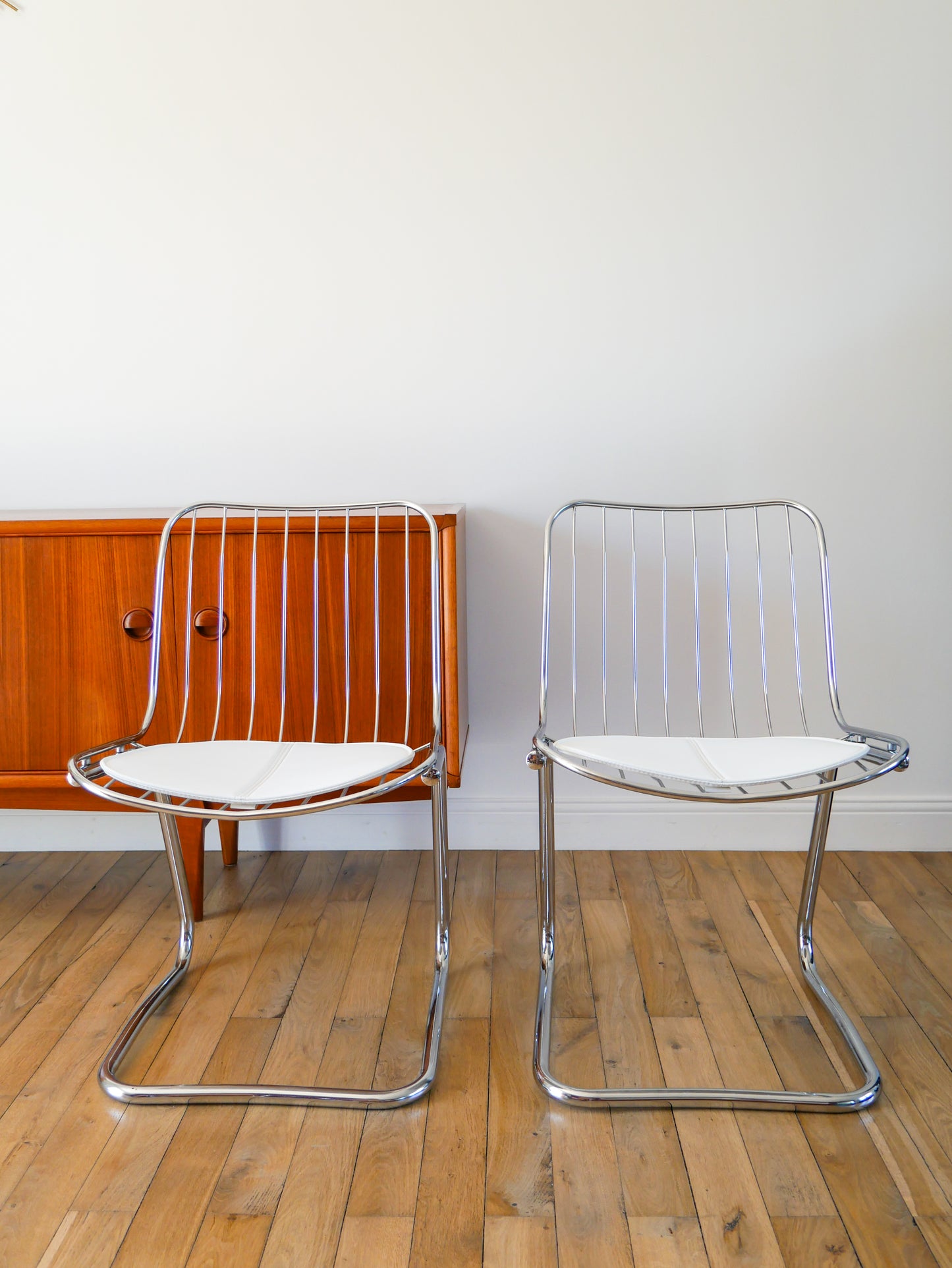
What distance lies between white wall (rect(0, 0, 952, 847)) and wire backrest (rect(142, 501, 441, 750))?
421mm

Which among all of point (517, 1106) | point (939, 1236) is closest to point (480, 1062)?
point (517, 1106)

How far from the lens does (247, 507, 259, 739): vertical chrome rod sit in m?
1.79

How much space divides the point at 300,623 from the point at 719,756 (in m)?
0.84

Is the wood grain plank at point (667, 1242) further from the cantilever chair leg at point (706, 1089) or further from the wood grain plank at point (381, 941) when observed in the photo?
the wood grain plank at point (381, 941)

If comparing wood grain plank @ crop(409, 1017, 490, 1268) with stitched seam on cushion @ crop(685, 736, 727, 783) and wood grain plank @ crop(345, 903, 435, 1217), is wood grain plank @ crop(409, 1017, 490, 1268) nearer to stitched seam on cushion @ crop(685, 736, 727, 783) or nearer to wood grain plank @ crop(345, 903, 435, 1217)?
wood grain plank @ crop(345, 903, 435, 1217)

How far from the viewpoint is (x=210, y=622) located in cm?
183

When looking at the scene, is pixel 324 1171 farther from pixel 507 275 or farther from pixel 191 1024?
pixel 507 275

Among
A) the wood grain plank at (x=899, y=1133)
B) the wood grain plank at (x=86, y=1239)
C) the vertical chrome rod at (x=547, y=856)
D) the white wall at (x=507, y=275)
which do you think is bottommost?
the wood grain plank at (x=86, y=1239)

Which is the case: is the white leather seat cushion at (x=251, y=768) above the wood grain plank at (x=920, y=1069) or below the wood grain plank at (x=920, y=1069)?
above

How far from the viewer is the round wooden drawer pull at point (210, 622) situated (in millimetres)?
1831

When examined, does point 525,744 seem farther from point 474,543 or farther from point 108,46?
point 108,46

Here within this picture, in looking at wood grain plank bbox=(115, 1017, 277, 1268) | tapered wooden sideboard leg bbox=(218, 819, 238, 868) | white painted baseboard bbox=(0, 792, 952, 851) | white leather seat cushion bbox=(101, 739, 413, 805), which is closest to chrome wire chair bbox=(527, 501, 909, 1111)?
white painted baseboard bbox=(0, 792, 952, 851)

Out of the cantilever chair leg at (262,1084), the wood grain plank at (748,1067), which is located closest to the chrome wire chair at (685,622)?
the wood grain plank at (748,1067)

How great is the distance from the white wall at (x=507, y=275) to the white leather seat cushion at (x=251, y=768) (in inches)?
31.1
